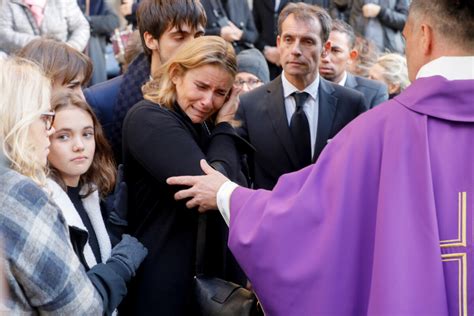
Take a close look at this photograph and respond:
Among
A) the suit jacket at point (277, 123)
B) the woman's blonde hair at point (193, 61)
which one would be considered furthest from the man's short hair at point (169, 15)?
the woman's blonde hair at point (193, 61)

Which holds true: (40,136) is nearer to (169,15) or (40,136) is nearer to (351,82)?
(169,15)

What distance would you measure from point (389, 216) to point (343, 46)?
3854 millimetres

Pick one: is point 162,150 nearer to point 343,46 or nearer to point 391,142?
point 391,142

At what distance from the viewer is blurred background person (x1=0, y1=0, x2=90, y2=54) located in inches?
247

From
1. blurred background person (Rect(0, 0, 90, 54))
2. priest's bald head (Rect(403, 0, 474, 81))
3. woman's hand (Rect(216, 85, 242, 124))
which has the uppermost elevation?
priest's bald head (Rect(403, 0, 474, 81))

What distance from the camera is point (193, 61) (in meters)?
3.15

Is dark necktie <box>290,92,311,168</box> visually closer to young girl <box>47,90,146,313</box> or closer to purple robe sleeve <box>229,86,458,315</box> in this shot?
young girl <box>47,90,146,313</box>

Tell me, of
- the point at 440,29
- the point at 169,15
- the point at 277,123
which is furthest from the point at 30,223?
A: the point at 277,123

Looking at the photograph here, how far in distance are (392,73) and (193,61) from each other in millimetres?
3890

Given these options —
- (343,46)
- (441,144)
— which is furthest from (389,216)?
(343,46)

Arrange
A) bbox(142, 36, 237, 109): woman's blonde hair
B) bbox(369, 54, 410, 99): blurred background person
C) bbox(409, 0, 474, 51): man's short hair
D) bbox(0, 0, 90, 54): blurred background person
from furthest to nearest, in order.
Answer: bbox(369, 54, 410, 99): blurred background person, bbox(0, 0, 90, 54): blurred background person, bbox(142, 36, 237, 109): woman's blonde hair, bbox(409, 0, 474, 51): man's short hair

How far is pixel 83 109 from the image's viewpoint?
316cm

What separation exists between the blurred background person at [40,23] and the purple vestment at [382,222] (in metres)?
3.86

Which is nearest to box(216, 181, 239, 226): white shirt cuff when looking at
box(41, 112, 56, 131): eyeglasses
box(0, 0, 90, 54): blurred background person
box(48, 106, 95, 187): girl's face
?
box(48, 106, 95, 187): girl's face
